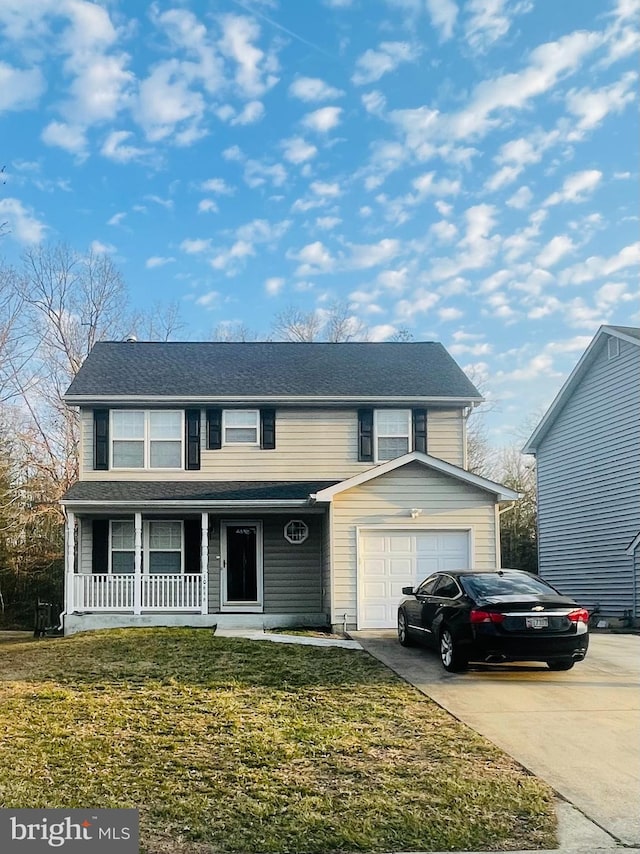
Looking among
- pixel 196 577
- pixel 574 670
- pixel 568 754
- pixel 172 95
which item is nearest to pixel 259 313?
pixel 196 577

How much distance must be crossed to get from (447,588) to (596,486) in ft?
36.8

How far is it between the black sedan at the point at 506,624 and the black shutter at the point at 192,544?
8.48 m

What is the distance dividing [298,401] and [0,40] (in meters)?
10.5

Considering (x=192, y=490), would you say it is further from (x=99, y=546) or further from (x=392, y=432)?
(x=392, y=432)

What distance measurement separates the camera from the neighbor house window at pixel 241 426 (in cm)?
1872

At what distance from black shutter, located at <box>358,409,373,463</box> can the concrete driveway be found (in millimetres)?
6458

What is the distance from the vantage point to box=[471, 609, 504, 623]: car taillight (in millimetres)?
9820

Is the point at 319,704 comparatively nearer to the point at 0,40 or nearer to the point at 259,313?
the point at 0,40

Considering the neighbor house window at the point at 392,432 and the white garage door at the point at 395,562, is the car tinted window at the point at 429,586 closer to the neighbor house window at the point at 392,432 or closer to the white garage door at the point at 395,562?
the white garage door at the point at 395,562

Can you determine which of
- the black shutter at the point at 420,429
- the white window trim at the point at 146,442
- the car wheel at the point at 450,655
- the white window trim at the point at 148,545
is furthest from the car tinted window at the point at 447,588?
the white window trim at the point at 146,442

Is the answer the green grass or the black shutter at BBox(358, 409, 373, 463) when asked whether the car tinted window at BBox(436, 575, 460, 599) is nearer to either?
the green grass

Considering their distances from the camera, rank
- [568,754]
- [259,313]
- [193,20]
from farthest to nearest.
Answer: [259,313] < [193,20] < [568,754]

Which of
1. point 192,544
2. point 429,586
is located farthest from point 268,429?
point 429,586

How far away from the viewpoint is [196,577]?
17.6 metres
